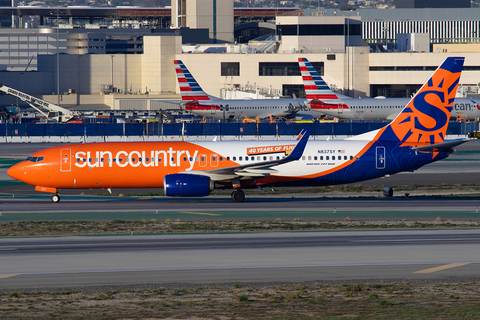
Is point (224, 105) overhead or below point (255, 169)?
overhead

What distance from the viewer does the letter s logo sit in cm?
4062

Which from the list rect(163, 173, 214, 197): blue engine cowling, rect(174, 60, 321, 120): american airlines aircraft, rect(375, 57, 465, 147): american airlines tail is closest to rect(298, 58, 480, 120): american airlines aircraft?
rect(174, 60, 321, 120): american airlines aircraft

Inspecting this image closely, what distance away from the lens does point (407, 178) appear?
52.7 metres

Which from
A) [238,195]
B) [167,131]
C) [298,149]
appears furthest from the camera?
[167,131]

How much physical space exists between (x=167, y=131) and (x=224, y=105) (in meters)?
25.2

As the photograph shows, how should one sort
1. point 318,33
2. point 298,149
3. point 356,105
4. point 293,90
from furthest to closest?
point 293,90 → point 318,33 → point 356,105 → point 298,149

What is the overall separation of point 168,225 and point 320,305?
15241 mm

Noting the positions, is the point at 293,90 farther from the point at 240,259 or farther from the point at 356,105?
the point at 240,259

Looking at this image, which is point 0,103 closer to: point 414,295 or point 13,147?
point 13,147

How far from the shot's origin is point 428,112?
40656 mm

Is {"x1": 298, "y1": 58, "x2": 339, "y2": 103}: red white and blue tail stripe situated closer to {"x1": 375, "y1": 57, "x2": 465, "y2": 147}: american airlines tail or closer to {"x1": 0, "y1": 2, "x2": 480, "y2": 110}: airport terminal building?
{"x1": 0, "y1": 2, "x2": 480, "y2": 110}: airport terminal building

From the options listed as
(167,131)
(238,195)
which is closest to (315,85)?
(167,131)

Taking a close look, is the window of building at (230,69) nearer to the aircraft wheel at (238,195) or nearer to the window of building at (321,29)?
the window of building at (321,29)

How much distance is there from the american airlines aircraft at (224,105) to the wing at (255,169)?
62.5 meters
